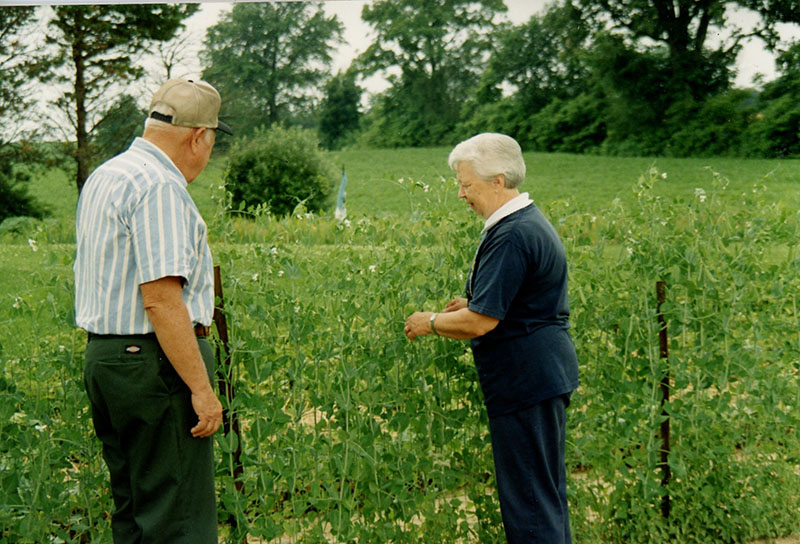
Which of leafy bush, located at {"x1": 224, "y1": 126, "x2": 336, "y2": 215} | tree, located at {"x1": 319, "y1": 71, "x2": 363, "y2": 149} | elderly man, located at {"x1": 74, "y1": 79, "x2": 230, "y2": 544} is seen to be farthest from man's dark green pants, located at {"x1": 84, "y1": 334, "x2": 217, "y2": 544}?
tree, located at {"x1": 319, "y1": 71, "x2": 363, "y2": 149}

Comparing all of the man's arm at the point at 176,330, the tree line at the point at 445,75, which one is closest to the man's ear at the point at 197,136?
the man's arm at the point at 176,330

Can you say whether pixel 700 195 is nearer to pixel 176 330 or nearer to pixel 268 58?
pixel 176 330

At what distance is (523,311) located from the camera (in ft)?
7.52

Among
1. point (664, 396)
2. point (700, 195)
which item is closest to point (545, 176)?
point (700, 195)

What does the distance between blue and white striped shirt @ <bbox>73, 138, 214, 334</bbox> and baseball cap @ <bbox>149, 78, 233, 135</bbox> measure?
0.09 m

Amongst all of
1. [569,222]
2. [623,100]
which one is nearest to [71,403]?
[569,222]

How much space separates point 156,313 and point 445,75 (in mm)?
8168

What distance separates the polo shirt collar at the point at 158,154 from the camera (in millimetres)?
2053

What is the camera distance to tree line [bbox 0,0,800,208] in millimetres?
9109

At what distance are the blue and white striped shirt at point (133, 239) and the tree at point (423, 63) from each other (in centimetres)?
739

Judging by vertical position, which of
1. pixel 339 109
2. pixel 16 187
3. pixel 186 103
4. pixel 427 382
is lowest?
pixel 427 382

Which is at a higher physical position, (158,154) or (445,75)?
(445,75)

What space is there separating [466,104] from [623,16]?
8.01ft

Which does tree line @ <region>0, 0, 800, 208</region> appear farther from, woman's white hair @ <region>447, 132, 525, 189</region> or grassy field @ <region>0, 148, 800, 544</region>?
woman's white hair @ <region>447, 132, 525, 189</region>
